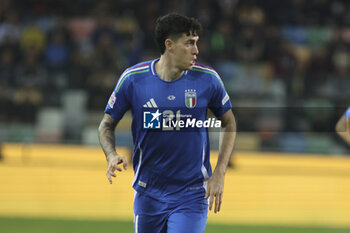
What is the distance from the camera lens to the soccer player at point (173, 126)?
4.05 m

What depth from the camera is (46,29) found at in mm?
14320

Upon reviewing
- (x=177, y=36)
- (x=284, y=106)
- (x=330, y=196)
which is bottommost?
(x=330, y=196)

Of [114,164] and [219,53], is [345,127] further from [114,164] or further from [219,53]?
[219,53]

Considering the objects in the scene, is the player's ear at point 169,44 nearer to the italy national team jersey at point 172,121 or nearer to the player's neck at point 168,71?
the player's neck at point 168,71

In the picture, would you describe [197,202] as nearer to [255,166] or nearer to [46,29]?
[255,166]

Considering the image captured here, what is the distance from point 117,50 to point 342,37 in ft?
16.3

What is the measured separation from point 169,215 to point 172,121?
61cm

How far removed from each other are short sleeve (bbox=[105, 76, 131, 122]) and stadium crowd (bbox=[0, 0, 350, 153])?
7.51m

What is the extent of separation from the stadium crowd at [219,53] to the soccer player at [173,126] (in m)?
7.49

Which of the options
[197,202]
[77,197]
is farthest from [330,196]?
[197,202]

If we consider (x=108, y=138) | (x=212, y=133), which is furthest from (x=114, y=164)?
(x=212, y=133)

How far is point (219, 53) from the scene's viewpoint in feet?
43.3

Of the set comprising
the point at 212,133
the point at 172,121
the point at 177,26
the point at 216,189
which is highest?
the point at 177,26

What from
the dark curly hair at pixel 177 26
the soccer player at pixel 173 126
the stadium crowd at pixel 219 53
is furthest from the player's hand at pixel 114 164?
the stadium crowd at pixel 219 53
